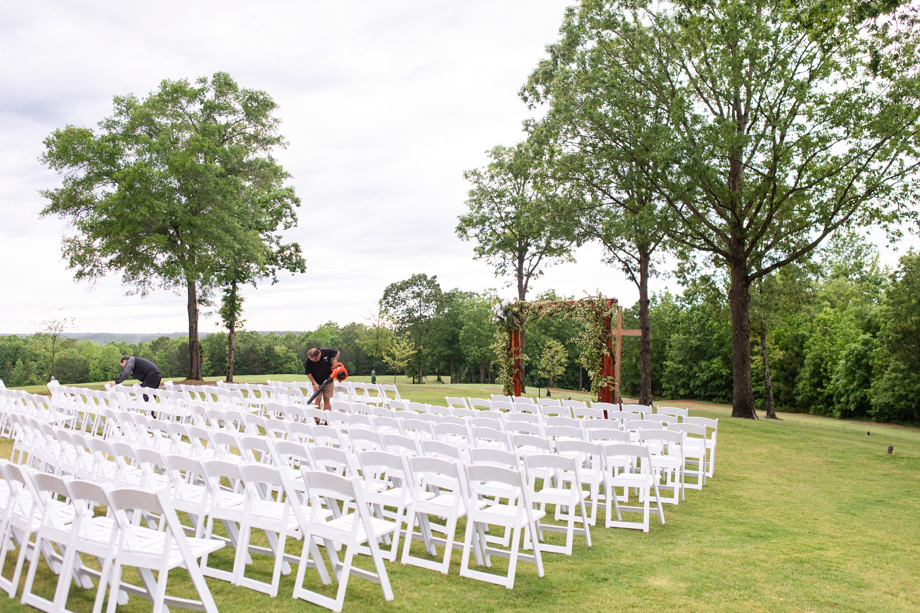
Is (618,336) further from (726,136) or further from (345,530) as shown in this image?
(345,530)

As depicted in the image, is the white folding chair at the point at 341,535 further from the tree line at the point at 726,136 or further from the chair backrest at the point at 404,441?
the tree line at the point at 726,136

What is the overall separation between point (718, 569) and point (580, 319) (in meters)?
11.1

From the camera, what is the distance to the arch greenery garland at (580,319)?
1509cm

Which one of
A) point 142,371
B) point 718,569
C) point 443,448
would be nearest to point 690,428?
point 718,569

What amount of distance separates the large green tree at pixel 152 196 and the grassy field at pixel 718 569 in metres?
18.6

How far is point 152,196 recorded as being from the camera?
2030cm

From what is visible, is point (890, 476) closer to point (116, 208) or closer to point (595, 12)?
point (595, 12)

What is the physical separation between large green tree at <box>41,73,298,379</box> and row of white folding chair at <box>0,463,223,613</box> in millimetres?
17992

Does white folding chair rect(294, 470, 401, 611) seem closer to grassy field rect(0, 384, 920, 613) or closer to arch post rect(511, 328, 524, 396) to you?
grassy field rect(0, 384, 920, 613)

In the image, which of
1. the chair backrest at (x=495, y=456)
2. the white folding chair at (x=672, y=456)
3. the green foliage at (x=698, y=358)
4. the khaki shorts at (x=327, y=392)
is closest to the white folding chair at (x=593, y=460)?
the chair backrest at (x=495, y=456)

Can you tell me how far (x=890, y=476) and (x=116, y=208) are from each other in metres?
21.6

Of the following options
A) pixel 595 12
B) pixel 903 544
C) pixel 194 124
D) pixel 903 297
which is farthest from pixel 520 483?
pixel 903 297

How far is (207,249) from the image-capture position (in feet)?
72.0

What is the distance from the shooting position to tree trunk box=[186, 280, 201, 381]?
23758 mm
